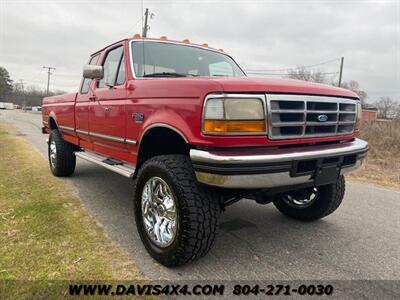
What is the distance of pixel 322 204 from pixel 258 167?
5.90 feet

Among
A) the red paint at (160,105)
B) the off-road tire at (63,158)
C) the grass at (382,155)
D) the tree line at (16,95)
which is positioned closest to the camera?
the red paint at (160,105)

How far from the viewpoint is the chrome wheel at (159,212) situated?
3.01 metres

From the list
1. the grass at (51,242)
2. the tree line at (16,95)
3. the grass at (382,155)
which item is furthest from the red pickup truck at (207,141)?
the tree line at (16,95)

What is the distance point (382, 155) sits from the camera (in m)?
11.7

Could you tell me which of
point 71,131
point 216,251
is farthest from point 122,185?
point 216,251

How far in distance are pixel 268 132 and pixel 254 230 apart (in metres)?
1.62

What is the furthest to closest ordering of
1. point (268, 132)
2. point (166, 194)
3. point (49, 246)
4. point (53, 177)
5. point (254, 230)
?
point (53, 177) < point (254, 230) < point (49, 246) < point (166, 194) < point (268, 132)

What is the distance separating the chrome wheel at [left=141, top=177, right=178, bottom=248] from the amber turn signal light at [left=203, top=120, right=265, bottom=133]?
688mm

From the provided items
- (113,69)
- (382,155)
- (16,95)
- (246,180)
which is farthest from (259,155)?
(16,95)

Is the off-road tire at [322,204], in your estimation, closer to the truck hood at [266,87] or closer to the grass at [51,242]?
the truck hood at [266,87]

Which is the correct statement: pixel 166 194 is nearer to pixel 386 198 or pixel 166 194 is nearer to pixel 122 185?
pixel 122 185

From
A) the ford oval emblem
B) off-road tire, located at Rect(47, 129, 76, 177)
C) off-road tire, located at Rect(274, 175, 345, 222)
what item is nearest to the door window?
off-road tire, located at Rect(47, 129, 76, 177)

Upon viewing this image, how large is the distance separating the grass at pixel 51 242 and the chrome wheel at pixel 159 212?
1.07 ft

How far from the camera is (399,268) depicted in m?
3.11
